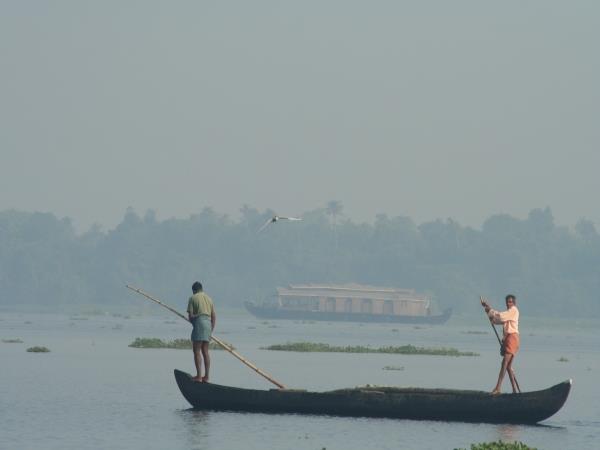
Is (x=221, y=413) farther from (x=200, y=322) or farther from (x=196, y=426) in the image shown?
(x=196, y=426)

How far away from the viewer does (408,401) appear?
120 ft

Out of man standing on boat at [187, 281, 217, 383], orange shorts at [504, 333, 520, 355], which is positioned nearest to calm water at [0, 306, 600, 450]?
man standing on boat at [187, 281, 217, 383]

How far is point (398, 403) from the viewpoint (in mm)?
36406

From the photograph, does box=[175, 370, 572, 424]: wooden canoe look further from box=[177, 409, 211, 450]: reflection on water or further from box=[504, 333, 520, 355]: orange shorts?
box=[504, 333, 520, 355]: orange shorts

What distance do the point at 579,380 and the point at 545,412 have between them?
85.3ft

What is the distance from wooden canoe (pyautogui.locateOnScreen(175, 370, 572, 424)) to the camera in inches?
1416

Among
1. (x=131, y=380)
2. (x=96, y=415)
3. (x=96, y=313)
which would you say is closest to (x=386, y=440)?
(x=96, y=415)

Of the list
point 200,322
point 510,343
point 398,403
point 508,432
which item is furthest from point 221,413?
point 510,343

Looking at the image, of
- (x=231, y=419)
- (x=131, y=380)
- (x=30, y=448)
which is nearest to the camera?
(x=30, y=448)

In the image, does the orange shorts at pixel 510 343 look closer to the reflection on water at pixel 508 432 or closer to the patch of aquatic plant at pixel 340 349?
the reflection on water at pixel 508 432

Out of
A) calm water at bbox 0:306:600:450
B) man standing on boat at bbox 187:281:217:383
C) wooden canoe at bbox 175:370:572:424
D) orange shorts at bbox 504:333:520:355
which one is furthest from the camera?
man standing on boat at bbox 187:281:217:383

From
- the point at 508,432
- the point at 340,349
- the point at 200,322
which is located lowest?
the point at 508,432

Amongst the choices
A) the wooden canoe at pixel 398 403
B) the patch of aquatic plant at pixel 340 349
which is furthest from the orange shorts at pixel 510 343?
the patch of aquatic plant at pixel 340 349

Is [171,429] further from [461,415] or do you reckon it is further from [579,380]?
[579,380]
